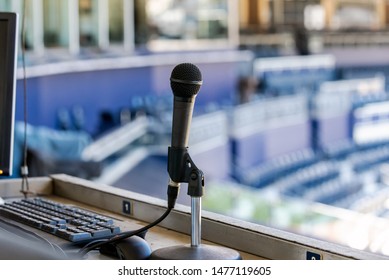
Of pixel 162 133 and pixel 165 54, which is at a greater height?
pixel 165 54

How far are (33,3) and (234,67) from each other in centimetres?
549

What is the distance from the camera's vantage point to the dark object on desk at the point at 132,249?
118 cm

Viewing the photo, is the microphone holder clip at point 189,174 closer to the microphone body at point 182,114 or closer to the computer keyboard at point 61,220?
the microphone body at point 182,114

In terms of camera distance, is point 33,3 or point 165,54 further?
point 165,54

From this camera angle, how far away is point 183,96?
3.75ft

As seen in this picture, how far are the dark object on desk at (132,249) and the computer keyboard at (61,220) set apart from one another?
77 millimetres

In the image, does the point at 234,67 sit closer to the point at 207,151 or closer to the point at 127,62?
the point at 207,151

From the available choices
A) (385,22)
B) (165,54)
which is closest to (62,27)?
(165,54)

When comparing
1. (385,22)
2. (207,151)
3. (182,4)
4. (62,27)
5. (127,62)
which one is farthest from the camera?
(385,22)

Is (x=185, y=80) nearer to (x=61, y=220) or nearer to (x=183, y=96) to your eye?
(x=183, y=96)

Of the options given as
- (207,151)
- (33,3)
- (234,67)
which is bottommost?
(207,151)

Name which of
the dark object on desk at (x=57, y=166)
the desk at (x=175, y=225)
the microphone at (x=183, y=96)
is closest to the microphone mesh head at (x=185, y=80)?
the microphone at (x=183, y=96)

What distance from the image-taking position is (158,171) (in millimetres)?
8008
